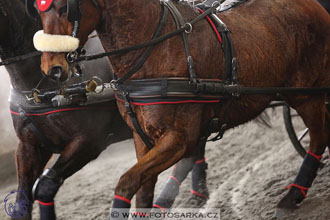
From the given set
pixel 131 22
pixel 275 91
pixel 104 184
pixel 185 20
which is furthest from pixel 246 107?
pixel 104 184

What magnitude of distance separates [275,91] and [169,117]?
0.78 meters

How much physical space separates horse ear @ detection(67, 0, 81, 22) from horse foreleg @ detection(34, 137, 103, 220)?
97 cm

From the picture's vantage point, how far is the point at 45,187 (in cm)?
247

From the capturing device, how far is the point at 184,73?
2156mm

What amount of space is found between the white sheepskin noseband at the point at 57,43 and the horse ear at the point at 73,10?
0.08 meters

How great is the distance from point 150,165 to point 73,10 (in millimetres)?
775

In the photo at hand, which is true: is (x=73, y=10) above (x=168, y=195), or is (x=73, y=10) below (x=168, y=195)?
above

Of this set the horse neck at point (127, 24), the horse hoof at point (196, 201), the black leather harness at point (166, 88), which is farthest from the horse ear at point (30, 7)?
the horse hoof at point (196, 201)

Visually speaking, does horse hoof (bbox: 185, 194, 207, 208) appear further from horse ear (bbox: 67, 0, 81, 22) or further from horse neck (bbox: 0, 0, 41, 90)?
horse ear (bbox: 67, 0, 81, 22)

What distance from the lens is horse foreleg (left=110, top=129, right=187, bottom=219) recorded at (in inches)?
78.6

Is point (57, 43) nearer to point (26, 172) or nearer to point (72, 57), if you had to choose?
point (72, 57)

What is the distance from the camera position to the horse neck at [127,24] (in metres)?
2.07

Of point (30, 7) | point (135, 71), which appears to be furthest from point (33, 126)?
point (135, 71)

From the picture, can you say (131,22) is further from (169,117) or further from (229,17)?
(229,17)
